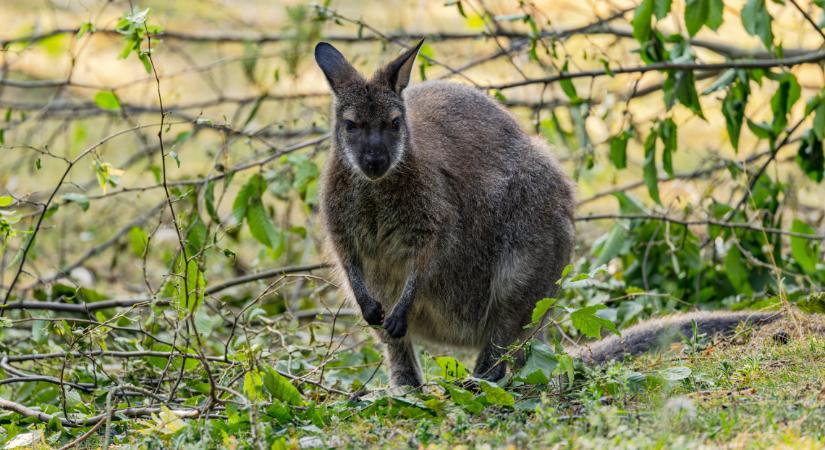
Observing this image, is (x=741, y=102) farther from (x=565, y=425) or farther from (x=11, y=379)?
(x=11, y=379)

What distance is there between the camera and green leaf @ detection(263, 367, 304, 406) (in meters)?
3.96

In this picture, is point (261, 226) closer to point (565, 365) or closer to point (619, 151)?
point (619, 151)

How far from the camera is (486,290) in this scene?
498cm

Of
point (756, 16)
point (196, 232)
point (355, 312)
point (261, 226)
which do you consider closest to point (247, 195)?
point (261, 226)

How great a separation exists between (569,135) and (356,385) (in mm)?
2758

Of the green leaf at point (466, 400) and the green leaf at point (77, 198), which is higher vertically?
the green leaf at point (77, 198)

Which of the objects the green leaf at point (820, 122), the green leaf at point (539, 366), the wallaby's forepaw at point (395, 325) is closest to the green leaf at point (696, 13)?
the green leaf at point (820, 122)

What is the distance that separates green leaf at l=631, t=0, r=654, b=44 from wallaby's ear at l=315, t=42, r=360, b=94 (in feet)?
5.11

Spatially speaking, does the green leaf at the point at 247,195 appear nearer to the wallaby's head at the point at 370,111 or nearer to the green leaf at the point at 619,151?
the wallaby's head at the point at 370,111

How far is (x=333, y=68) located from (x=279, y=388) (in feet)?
5.20

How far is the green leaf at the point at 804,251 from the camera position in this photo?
5883mm

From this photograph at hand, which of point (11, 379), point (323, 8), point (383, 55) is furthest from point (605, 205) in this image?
point (11, 379)

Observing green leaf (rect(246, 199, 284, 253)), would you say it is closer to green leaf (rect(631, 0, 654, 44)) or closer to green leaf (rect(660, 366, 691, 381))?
green leaf (rect(631, 0, 654, 44))

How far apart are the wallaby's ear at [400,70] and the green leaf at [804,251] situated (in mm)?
2778
